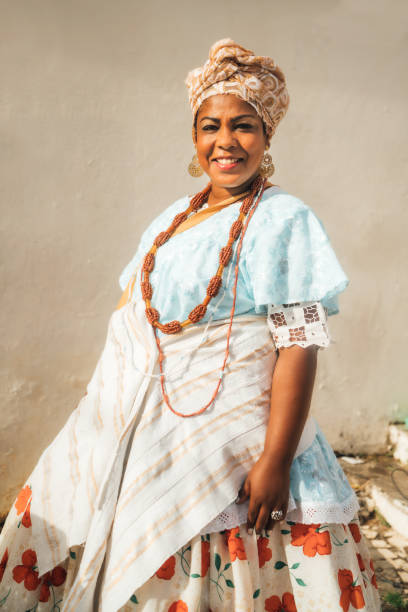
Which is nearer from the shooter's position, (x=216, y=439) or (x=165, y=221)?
(x=216, y=439)

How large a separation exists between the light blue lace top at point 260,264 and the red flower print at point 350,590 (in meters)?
0.79

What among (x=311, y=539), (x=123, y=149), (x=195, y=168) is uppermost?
(x=123, y=149)

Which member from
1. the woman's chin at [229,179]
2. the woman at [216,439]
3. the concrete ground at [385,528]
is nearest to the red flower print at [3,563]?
the woman at [216,439]

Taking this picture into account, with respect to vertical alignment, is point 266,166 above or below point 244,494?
above

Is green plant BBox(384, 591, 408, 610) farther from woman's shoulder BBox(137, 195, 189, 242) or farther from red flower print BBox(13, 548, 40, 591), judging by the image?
woman's shoulder BBox(137, 195, 189, 242)

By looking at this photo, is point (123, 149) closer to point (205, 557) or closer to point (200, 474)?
point (200, 474)

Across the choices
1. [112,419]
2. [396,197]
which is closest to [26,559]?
[112,419]

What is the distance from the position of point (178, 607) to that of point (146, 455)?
1.37 ft

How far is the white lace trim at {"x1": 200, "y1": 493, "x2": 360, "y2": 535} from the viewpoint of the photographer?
52.8 inches

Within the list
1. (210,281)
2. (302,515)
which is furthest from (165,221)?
(302,515)

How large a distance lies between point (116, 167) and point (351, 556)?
222cm

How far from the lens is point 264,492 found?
1343 mm

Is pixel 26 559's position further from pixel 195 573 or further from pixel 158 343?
pixel 158 343

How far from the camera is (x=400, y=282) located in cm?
333
